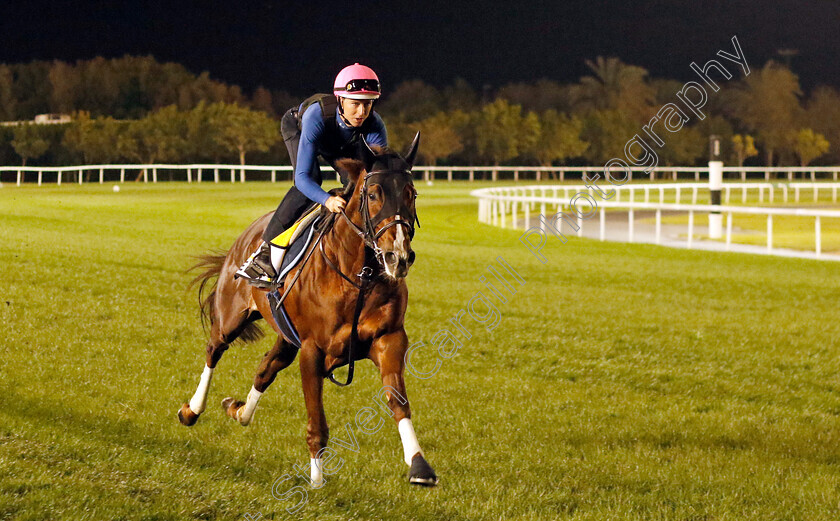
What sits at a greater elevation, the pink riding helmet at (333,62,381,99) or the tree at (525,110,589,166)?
the tree at (525,110,589,166)

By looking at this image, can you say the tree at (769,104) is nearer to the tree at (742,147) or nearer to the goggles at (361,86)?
the tree at (742,147)

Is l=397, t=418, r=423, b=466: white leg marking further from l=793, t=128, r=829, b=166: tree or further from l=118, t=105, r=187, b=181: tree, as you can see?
l=793, t=128, r=829, b=166: tree

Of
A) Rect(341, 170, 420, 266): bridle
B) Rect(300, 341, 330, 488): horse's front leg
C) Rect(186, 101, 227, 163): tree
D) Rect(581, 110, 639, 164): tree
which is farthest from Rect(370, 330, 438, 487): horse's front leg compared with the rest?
Rect(581, 110, 639, 164): tree

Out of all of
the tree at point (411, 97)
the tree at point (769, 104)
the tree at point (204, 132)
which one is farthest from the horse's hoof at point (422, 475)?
the tree at point (411, 97)

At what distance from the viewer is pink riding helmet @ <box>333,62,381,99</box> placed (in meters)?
4.31

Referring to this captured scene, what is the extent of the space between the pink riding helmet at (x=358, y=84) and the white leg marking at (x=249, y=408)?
1.83 m

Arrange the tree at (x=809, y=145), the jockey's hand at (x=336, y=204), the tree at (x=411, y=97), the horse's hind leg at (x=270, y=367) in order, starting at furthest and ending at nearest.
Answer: the tree at (x=411, y=97) < the tree at (x=809, y=145) < the horse's hind leg at (x=270, y=367) < the jockey's hand at (x=336, y=204)

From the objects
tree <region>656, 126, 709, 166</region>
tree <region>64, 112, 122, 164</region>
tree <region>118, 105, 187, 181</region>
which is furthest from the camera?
tree <region>656, 126, 709, 166</region>

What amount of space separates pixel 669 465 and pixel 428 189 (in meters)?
36.9

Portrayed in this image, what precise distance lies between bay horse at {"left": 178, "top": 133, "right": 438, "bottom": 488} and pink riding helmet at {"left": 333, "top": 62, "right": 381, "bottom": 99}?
327 mm

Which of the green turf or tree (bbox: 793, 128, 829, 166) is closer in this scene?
the green turf

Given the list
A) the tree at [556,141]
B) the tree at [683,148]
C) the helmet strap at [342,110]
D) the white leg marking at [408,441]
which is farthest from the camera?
the tree at [683,148]

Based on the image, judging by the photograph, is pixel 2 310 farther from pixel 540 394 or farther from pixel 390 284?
pixel 390 284

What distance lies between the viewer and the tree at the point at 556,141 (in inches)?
2958
